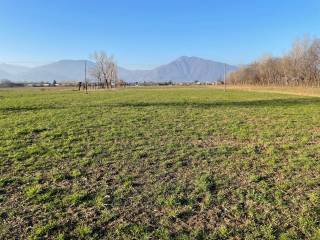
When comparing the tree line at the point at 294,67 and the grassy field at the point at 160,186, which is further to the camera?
the tree line at the point at 294,67

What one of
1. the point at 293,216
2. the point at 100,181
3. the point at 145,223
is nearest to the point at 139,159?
the point at 100,181

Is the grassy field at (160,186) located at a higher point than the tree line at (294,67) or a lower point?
lower

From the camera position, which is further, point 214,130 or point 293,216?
point 214,130

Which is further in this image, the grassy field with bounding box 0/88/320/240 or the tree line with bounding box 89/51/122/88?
the tree line with bounding box 89/51/122/88

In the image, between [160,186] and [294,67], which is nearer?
[160,186]

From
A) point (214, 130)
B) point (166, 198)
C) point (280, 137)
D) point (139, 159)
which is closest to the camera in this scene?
point (166, 198)

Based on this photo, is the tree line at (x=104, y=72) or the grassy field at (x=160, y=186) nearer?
the grassy field at (x=160, y=186)

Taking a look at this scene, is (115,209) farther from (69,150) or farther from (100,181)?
(69,150)

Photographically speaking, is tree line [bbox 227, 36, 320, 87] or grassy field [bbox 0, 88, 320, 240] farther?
tree line [bbox 227, 36, 320, 87]

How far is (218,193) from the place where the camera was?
6312 millimetres

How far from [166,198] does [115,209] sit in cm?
97

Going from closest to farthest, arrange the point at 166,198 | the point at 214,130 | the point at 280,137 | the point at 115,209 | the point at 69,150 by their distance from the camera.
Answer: the point at 115,209 < the point at 166,198 < the point at 69,150 < the point at 280,137 < the point at 214,130

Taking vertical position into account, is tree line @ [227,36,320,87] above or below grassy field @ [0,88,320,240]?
above

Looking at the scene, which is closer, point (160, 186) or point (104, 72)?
point (160, 186)
